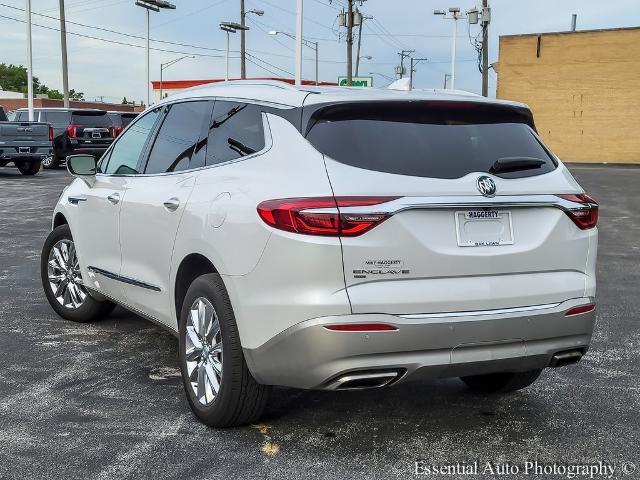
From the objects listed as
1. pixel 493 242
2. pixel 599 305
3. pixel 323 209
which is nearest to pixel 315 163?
pixel 323 209

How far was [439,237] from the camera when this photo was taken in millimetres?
3740

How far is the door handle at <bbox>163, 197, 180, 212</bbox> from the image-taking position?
15.0 feet

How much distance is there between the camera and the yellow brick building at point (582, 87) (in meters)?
43.2

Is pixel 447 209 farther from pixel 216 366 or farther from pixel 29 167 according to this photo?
pixel 29 167

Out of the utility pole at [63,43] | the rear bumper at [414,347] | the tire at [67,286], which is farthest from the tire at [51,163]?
the rear bumper at [414,347]

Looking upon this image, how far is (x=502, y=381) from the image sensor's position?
4.86 m

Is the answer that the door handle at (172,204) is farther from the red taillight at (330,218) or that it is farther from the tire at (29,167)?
the tire at (29,167)

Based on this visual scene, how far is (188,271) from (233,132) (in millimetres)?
817

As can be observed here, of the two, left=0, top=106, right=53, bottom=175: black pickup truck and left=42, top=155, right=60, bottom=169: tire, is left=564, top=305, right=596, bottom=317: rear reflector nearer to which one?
left=0, top=106, right=53, bottom=175: black pickup truck

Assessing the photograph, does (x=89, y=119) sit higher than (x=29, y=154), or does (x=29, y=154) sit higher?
(x=89, y=119)

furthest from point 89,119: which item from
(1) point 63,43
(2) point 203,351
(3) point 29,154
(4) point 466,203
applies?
(4) point 466,203

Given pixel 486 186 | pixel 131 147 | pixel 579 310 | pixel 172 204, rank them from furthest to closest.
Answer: pixel 131 147 → pixel 172 204 → pixel 579 310 → pixel 486 186

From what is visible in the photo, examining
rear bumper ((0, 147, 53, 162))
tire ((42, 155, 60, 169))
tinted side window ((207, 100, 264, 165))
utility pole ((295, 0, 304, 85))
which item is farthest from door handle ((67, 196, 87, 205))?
tire ((42, 155, 60, 169))

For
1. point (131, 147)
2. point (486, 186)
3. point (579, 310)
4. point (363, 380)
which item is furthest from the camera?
point (131, 147)
